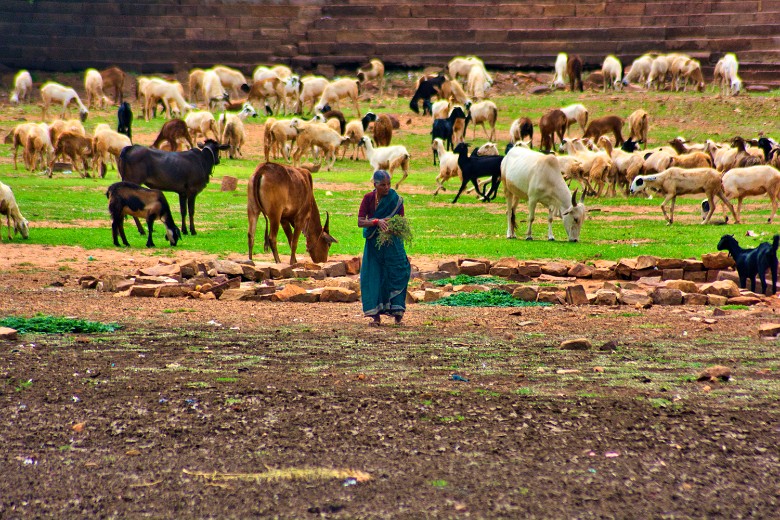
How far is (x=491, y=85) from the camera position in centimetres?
4016

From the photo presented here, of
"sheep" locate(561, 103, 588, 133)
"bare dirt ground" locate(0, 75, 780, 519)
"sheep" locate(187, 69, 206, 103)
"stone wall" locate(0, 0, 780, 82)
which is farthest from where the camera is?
"stone wall" locate(0, 0, 780, 82)

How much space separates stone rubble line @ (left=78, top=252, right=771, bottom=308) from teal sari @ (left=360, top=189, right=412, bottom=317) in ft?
6.51

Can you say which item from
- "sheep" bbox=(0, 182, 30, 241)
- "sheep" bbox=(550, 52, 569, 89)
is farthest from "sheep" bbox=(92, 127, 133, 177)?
"sheep" bbox=(550, 52, 569, 89)

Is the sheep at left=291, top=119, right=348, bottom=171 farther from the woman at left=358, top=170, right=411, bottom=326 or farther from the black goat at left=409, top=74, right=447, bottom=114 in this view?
the woman at left=358, top=170, right=411, bottom=326

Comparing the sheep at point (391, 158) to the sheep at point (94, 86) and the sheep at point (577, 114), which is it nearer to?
the sheep at point (577, 114)

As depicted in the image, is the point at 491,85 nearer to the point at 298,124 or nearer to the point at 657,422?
the point at 298,124

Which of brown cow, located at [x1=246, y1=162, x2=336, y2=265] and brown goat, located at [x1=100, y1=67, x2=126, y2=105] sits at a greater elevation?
brown goat, located at [x1=100, y1=67, x2=126, y2=105]

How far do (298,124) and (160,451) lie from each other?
23.7 m

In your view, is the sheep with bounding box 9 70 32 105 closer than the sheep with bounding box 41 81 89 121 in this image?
No

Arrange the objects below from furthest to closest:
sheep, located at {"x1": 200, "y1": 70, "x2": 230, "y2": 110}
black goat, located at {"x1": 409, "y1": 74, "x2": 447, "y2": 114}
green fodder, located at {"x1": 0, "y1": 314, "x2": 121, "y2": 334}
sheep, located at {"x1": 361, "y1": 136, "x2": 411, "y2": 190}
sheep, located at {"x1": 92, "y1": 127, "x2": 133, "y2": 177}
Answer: sheep, located at {"x1": 200, "y1": 70, "x2": 230, "y2": 110} → black goat, located at {"x1": 409, "y1": 74, "x2": 447, "y2": 114} → sheep, located at {"x1": 361, "y1": 136, "x2": 411, "y2": 190} → sheep, located at {"x1": 92, "y1": 127, "x2": 133, "y2": 177} → green fodder, located at {"x1": 0, "y1": 314, "x2": 121, "y2": 334}

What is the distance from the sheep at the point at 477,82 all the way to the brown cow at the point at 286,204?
24569 mm

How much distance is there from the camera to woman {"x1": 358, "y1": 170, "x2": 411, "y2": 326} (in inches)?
383

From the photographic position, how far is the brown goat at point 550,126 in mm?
Result: 30641

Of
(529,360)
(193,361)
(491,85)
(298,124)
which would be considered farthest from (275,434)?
(491,85)
